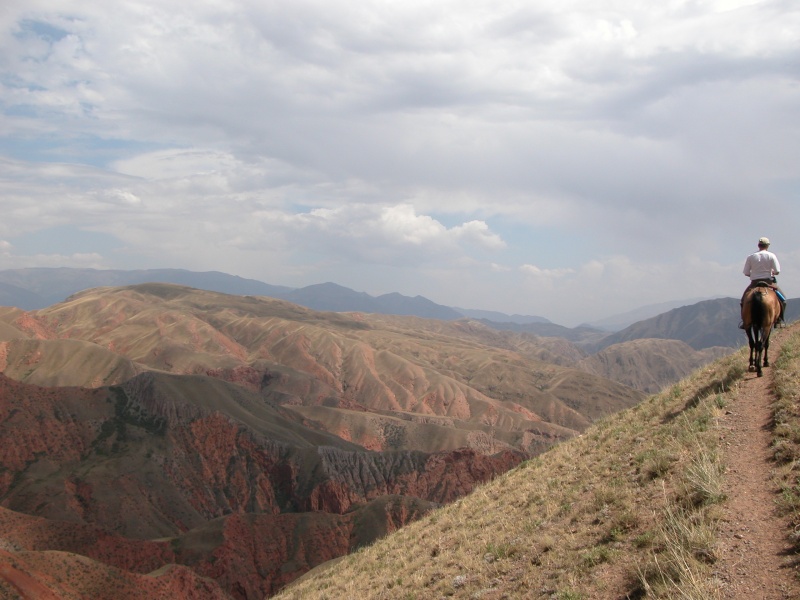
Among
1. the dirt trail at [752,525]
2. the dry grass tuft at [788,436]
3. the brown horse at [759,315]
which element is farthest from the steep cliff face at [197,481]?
the dry grass tuft at [788,436]

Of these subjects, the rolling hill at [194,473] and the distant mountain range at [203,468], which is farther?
the distant mountain range at [203,468]

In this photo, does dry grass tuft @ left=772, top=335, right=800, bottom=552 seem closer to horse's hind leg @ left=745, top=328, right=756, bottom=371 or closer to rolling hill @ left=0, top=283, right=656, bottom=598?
horse's hind leg @ left=745, top=328, right=756, bottom=371

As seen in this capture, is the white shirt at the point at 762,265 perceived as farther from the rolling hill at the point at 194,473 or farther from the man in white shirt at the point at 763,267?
the rolling hill at the point at 194,473

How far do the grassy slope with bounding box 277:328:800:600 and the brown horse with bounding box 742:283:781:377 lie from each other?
659 mm

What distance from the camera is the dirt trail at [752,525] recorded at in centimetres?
759

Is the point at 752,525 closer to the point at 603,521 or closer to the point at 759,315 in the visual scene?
the point at 603,521

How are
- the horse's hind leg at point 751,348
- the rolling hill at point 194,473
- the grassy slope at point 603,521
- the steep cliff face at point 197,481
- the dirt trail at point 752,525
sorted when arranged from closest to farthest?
the dirt trail at point 752,525 → the grassy slope at point 603,521 → the horse's hind leg at point 751,348 → the rolling hill at point 194,473 → the steep cliff face at point 197,481

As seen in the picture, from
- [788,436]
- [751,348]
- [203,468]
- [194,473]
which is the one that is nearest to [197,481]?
[194,473]

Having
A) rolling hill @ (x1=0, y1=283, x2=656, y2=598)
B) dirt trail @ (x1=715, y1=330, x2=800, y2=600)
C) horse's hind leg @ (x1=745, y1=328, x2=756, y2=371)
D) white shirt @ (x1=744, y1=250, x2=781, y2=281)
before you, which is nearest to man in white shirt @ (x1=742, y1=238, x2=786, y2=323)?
white shirt @ (x1=744, y1=250, x2=781, y2=281)

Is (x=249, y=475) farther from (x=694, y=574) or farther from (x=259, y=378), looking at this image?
(x=694, y=574)

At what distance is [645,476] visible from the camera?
1240cm

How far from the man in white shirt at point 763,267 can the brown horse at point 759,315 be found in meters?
0.21

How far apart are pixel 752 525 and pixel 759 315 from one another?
28.6 feet

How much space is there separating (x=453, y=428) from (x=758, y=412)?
5327 inches
